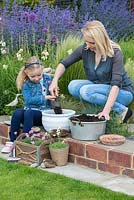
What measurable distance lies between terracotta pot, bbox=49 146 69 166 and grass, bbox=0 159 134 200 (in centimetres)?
26

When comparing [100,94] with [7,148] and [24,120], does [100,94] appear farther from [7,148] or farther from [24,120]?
[7,148]

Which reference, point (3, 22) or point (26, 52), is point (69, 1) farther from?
point (26, 52)

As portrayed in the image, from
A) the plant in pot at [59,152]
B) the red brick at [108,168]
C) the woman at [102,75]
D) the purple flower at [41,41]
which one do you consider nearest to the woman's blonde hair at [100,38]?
the woman at [102,75]

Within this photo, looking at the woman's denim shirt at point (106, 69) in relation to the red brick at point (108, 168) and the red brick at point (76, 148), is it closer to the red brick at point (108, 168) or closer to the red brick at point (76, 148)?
the red brick at point (76, 148)

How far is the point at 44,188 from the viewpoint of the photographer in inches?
162

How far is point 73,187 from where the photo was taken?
162 inches

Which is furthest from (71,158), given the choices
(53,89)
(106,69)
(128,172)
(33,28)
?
(33,28)

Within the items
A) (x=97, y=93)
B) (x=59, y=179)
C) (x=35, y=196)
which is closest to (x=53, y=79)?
(x=97, y=93)

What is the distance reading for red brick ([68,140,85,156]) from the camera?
4777 millimetres

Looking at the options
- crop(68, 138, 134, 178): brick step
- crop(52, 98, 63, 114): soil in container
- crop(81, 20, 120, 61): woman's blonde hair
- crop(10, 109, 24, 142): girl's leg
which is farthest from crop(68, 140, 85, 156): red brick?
crop(81, 20, 120, 61): woman's blonde hair

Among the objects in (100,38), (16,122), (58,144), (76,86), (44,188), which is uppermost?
(100,38)

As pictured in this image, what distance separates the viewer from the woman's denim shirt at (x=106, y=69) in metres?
5.07

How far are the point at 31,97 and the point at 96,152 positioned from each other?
1.10m

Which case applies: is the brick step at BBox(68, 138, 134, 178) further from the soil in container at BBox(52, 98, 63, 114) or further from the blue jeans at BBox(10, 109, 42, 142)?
the blue jeans at BBox(10, 109, 42, 142)
